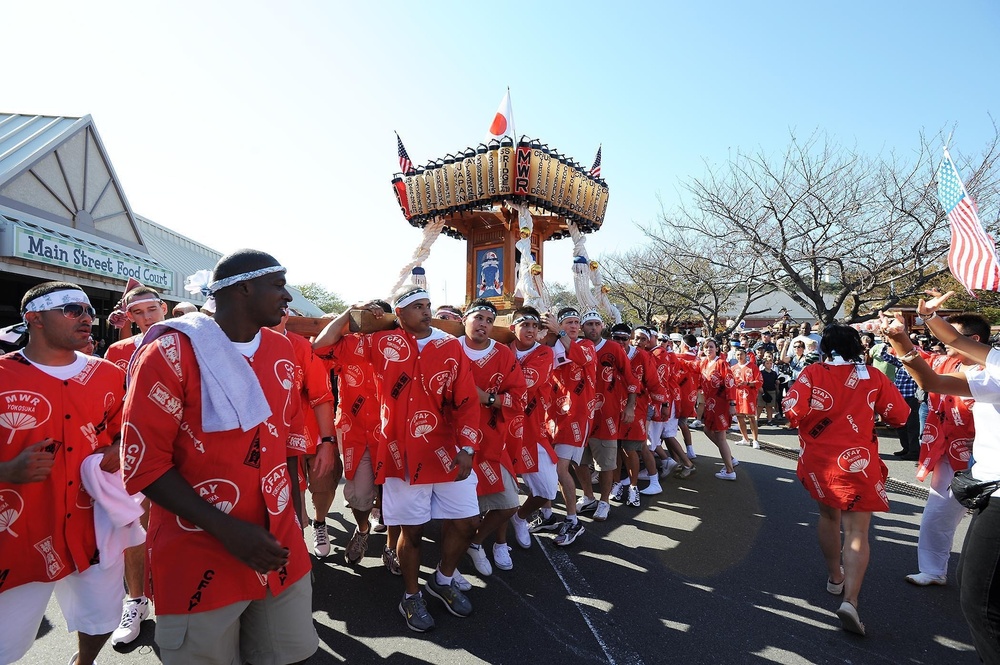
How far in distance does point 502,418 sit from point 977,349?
2.92m

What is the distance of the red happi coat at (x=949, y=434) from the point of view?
412 centimetres

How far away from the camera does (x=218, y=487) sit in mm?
1784

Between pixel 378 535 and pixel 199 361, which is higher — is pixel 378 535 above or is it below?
below

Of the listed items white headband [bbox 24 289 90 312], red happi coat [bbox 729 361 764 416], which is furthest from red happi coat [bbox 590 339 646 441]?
white headband [bbox 24 289 90 312]

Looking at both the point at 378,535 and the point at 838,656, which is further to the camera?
the point at 378,535

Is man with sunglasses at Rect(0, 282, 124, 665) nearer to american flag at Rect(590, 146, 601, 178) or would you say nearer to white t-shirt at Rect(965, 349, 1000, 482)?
white t-shirt at Rect(965, 349, 1000, 482)

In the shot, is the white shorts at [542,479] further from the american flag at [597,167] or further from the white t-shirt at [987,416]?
the american flag at [597,167]

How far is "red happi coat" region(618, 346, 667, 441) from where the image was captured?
5.99 m

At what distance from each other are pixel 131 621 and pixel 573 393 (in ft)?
12.5

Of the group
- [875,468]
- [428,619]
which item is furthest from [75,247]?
[875,468]

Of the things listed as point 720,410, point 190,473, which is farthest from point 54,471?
point 720,410

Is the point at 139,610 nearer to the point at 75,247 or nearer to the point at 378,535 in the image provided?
the point at 378,535

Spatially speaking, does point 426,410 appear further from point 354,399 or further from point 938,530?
point 938,530

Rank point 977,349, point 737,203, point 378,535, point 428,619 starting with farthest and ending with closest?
point 737,203 < point 378,535 < point 428,619 < point 977,349
